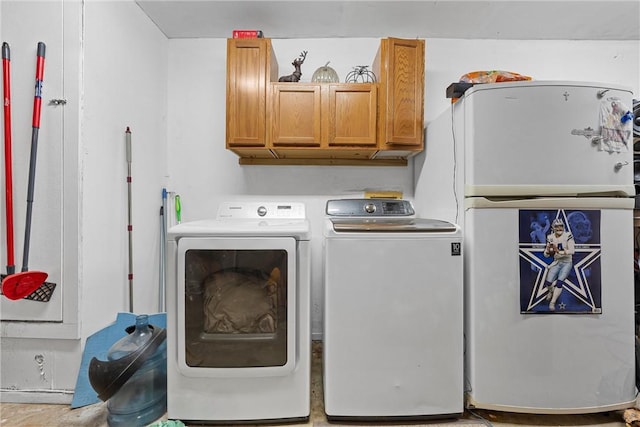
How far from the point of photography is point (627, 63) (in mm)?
2521

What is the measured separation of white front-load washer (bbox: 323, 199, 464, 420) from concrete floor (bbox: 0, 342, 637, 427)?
0.39ft

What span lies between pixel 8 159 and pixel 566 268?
279 centimetres

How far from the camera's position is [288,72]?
2484 millimetres

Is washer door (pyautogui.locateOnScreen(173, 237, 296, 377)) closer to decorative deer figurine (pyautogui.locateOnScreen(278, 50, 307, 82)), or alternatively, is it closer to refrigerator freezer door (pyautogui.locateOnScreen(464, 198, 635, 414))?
refrigerator freezer door (pyautogui.locateOnScreen(464, 198, 635, 414))

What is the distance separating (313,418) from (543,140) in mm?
1831

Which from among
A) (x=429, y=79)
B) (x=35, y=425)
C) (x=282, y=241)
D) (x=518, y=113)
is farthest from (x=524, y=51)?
(x=35, y=425)

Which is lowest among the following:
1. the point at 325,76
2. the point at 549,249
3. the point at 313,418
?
the point at 313,418

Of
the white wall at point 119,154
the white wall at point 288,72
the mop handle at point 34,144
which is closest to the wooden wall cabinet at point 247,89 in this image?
the white wall at point 288,72

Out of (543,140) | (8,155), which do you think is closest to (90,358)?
(8,155)

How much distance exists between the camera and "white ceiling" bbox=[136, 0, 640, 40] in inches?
82.2

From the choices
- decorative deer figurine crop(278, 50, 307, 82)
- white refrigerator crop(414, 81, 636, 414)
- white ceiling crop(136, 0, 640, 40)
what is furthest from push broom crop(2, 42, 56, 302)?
white refrigerator crop(414, 81, 636, 414)

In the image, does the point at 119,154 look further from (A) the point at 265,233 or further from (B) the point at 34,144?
(A) the point at 265,233

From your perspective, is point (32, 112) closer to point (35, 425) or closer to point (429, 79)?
point (35, 425)

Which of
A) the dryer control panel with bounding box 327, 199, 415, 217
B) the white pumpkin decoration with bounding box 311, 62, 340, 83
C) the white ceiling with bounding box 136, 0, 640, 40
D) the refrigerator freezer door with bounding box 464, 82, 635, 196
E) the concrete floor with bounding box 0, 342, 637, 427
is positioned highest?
the white ceiling with bounding box 136, 0, 640, 40
